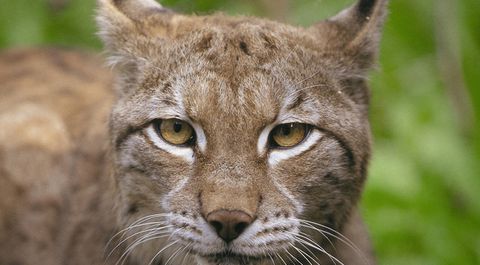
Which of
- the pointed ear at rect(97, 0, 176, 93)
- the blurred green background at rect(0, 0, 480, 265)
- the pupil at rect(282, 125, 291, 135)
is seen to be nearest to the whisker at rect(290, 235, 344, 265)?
the pupil at rect(282, 125, 291, 135)

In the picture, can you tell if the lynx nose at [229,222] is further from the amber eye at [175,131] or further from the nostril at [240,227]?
the amber eye at [175,131]

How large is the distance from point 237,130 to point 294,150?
33 cm

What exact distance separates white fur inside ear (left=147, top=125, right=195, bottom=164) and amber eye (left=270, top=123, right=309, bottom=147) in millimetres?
412

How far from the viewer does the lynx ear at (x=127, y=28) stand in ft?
18.4

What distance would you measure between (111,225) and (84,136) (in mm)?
1206

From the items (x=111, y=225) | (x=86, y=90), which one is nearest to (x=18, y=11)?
(x=86, y=90)

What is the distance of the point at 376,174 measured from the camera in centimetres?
711

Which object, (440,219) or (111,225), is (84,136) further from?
(440,219)

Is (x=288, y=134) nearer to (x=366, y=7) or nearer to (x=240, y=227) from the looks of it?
(x=240, y=227)

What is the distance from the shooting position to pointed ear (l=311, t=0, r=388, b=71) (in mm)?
5516

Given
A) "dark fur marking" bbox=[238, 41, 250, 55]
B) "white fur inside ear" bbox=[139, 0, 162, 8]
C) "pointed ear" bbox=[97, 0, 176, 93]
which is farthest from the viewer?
"white fur inside ear" bbox=[139, 0, 162, 8]

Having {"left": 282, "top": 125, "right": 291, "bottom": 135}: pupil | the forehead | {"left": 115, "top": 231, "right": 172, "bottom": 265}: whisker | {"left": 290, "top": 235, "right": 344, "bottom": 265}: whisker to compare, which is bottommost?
{"left": 115, "top": 231, "right": 172, "bottom": 265}: whisker

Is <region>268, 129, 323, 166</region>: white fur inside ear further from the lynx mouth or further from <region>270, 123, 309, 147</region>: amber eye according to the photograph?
the lynx mouth

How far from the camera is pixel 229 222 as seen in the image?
4.64 metres
